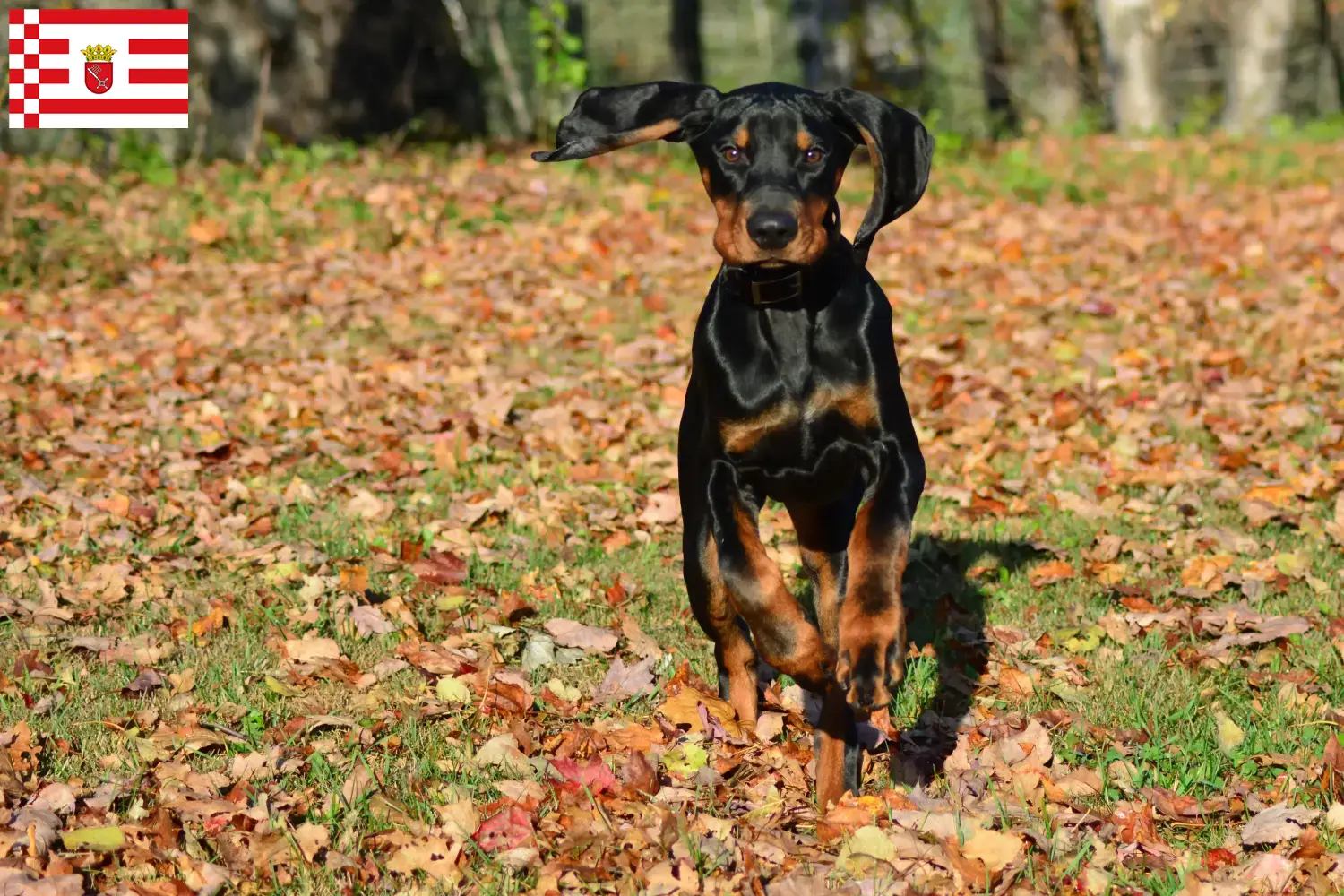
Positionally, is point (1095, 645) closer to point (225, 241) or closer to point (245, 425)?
point (245, 425)

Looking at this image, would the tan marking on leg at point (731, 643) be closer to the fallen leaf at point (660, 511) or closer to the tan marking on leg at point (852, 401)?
the tan marking on leg at point (852, 401)

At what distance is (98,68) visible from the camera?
1542 centimetres

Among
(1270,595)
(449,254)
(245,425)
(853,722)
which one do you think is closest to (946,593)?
(1270,595)

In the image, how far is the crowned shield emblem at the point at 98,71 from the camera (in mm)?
15172

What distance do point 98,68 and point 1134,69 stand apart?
1628cm

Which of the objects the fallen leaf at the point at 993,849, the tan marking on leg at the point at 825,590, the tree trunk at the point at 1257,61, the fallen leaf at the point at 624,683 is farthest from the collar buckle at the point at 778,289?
the tree trunk at the point at 1257,61

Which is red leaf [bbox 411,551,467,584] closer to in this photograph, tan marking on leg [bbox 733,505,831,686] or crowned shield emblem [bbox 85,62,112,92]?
tan marking on leg [bbox 733,505,831,686]

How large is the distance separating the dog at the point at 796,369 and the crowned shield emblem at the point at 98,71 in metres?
12.9

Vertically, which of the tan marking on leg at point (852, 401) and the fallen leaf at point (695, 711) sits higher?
the tan marking on leg at point (852, 401)

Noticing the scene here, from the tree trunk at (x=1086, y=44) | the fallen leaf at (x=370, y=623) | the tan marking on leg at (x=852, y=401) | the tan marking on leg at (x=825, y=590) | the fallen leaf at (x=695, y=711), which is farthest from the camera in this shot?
the tree trunk at (x=1086, y=44)

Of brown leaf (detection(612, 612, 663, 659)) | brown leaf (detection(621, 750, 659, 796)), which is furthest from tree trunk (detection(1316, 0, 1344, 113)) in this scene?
brown leaf (detection(621, 750, 659, 796))

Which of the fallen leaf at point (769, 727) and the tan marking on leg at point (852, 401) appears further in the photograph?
the fallen leaf at point (769, 727)

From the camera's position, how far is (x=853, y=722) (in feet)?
12.7

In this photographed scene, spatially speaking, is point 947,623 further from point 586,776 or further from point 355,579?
point 355,579
